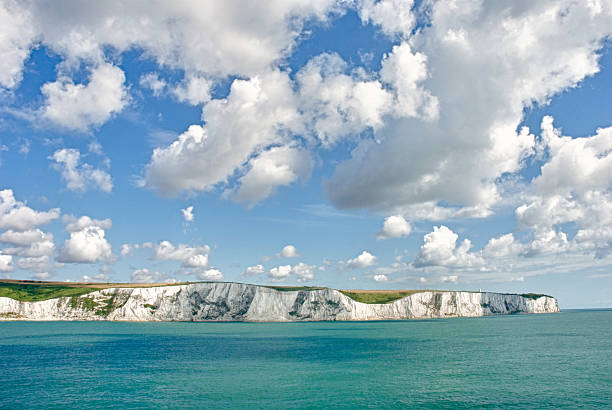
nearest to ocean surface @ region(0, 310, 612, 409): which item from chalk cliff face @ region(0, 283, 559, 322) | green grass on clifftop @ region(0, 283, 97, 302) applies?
chalk cliff face @ region(0, 283, 559, 322)

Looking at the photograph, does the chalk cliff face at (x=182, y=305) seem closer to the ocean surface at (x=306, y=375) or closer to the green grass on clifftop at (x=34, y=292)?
the green grass on clifftop at (x=34, y=292)

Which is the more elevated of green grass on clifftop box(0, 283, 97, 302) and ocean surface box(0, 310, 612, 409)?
green grass on clifftop box(0, 283, 97, 302)

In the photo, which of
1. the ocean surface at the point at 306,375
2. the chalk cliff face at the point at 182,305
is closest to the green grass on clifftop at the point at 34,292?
the chalk cliff face at the point at 182,305

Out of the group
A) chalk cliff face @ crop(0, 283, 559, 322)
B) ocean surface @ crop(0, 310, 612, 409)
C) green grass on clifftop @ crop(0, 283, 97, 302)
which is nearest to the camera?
ocean surface @ crop(0, 310, 612, 409)

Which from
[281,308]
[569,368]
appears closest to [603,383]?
[569,368]

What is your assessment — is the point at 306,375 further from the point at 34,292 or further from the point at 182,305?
the point at 34,292

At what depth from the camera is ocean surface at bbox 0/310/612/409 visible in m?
42.2

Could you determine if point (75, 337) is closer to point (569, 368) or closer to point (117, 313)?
point (117, 313)

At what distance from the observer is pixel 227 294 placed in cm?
18912

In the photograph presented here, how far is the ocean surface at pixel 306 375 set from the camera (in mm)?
42219

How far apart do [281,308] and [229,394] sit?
494ft

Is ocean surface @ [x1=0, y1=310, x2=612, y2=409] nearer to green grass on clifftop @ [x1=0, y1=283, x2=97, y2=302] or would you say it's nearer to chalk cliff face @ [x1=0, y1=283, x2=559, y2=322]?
chalk cliff face @ [x1=0, y1=283, x2=559, y2=322]

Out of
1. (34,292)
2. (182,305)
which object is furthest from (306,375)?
(34,292)

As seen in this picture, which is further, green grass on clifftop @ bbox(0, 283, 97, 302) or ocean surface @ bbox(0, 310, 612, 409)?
green grass on clifftop @ bbox(0, 283, 97, 302)
